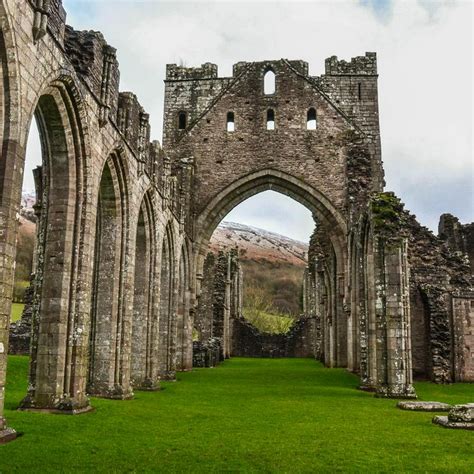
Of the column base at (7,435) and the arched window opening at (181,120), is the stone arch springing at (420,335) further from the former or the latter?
the column base at (7,435)

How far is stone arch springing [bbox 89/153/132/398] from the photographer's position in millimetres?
10539

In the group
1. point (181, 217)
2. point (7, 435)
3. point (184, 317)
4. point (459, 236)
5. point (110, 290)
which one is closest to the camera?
point (7, 435)

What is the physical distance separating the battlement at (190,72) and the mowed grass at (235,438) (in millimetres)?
15445

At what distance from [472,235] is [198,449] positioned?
20.2 metres

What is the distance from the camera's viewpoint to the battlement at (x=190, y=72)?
23484 millimetres

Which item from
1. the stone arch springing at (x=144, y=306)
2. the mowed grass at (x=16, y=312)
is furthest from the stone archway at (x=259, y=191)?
the mowed grass at (x=16, y=312)

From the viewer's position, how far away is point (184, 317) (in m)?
19.8

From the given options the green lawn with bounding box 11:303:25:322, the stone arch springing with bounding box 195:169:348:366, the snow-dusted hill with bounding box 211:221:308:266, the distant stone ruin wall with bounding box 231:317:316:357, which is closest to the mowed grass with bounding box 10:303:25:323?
the green lawn with bounding box 11:303:25:322

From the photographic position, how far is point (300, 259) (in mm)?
74625

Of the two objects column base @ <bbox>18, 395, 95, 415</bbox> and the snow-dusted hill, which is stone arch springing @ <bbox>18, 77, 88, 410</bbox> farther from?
the snow-dusted hill

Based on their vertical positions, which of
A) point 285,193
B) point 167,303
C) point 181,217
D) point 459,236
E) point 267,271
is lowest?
point 167,303

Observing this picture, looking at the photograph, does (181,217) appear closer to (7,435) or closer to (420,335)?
(420,335)

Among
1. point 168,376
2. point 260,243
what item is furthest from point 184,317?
point 260,243

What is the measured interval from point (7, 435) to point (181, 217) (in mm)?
12895
